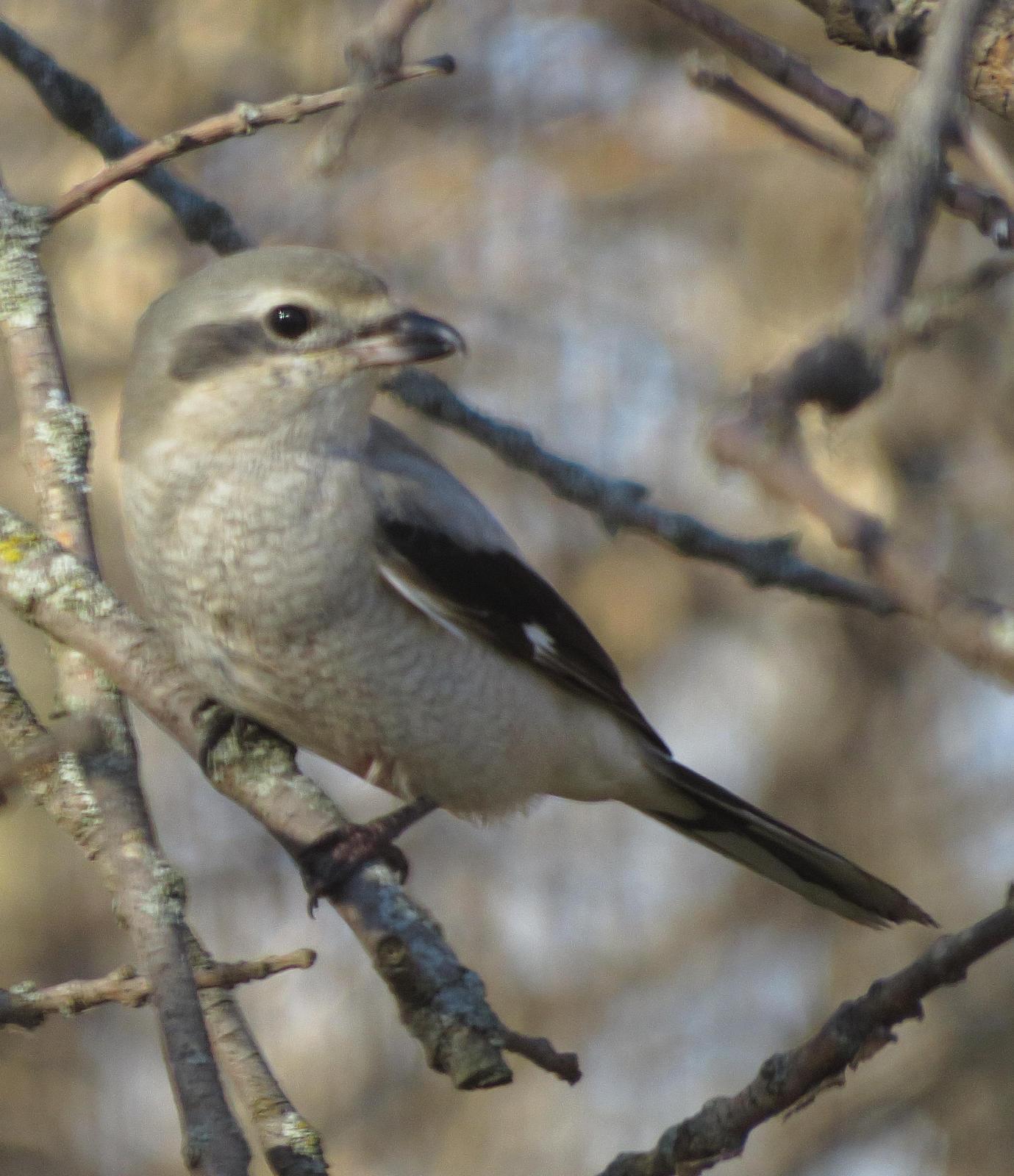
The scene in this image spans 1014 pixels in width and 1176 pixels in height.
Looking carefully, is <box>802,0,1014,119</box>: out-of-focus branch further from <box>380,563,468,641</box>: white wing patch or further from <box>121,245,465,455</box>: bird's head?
<box>380,563,468,641</box>: white wing patch

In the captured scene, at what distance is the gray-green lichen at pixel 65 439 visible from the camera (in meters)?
2.63

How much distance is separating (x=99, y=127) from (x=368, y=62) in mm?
1382

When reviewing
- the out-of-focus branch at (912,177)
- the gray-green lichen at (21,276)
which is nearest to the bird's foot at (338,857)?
the gray-green lichen at (21,276)

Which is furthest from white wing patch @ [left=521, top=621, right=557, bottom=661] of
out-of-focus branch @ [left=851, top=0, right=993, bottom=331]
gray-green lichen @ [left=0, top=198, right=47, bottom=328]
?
out-of-focus branch @ [left=851, top=0, right=993, bottom=331]

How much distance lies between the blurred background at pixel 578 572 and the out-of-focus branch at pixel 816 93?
348 cm

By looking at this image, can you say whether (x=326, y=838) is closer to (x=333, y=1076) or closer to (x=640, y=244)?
(x=333, y=1076)

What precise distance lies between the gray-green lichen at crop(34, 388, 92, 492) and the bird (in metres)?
0.26

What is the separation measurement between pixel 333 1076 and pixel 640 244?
11.5ft

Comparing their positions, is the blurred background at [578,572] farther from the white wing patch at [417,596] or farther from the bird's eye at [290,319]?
the bird's eye at [290,319]

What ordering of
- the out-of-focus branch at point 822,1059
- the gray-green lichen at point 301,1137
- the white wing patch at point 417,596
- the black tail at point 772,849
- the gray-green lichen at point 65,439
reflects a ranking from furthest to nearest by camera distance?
the black tail at point 772,849
the white wing patch at point 417,596
the gray-green lichen at point 65,439
the gray-green lichen at point 301,1137
the out-of-focus branch at point 822,1059

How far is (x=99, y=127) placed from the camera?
9.95 ft

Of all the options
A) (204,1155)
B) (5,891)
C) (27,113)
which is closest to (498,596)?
(204,1155)

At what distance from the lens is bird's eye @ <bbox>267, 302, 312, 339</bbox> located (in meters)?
2.87

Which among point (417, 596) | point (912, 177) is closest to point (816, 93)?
point (912, 177)
